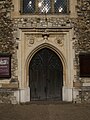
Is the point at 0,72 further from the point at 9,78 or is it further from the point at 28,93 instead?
the point at 28,93

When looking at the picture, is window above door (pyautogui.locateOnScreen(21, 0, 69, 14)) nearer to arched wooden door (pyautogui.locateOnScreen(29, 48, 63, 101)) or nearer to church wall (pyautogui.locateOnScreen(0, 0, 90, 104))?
church wall (pyautogui.locateOnScreen(0, 0, 90, 104))

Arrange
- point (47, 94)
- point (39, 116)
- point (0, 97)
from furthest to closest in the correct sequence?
point (47, 94) → point (0, 97) → point (39, 116)

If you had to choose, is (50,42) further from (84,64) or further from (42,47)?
(84,64)

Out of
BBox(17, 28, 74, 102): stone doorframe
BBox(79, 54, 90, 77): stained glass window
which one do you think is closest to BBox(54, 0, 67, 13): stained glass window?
BBox(17, 28, 74, 102): stone doorframe

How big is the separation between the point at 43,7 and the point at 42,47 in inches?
60.4

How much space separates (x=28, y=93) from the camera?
12.7 metres

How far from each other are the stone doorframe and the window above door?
0.79m

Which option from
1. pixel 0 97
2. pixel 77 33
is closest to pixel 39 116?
pixel 0 97

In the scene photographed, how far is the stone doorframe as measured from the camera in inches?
493

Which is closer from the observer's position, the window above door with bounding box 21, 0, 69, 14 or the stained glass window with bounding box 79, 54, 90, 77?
→ the stained glass window with bounding box 79, 54, 90, 77

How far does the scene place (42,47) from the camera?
12.7m

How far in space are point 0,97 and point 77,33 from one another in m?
3.68

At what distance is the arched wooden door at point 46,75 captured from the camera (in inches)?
510

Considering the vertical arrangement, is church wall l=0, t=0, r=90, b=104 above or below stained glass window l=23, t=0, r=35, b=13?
below
